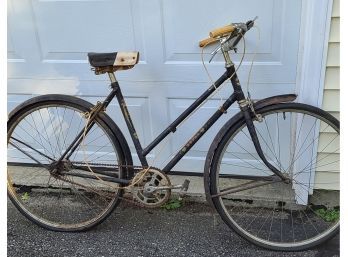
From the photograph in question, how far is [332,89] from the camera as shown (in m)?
2.60

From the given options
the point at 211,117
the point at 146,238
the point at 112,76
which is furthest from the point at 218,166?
the point at 112,76

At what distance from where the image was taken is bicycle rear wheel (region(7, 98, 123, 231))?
282cm

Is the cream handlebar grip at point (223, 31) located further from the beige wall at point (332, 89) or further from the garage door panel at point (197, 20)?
the beige wall at point (332, 89)

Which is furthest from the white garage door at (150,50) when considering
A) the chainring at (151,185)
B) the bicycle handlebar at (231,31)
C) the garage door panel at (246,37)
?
the chainring at (151,185)

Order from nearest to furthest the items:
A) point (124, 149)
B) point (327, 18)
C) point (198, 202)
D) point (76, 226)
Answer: point (327, 18), point (124, 149), point (76, 226), point (198, 202)

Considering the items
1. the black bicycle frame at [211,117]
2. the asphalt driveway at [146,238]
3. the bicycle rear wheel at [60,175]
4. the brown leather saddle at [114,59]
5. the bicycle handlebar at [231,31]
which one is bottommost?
the asphalt driveway at [146,238]

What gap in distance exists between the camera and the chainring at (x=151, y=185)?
8.66 feet

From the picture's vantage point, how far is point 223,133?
7.96ft

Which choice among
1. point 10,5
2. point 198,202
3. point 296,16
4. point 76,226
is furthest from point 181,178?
point 10,5

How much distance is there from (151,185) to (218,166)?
47cm

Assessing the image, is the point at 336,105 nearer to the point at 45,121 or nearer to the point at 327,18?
the point at 327,18

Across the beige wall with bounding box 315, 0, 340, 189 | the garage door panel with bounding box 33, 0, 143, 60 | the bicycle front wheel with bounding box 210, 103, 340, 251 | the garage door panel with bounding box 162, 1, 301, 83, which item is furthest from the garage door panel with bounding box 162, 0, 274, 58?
the bicycle front wheel with bounding box 210, 103, 340, 251

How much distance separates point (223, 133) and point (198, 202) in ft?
2.84

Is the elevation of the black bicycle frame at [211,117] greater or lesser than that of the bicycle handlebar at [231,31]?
lesser
